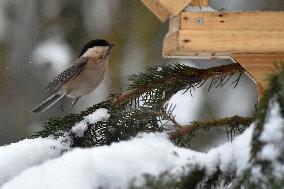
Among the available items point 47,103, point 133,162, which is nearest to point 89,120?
point 133,162

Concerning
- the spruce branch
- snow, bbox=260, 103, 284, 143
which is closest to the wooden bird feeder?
the spruce branch

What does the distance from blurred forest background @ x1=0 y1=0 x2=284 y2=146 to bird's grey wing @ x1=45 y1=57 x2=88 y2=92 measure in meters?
2.20

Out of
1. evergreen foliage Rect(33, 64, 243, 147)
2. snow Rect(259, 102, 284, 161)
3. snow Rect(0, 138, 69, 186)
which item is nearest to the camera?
snow Rect(259, 102, 284, 161)

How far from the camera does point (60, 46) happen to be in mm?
4957

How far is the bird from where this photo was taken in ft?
7.64

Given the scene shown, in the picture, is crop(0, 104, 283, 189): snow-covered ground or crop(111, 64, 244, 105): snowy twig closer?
crop(0, 104, 283, 189): snow-covered ground

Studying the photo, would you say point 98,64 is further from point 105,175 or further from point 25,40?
point 25,40

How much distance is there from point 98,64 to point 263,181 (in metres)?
1.70

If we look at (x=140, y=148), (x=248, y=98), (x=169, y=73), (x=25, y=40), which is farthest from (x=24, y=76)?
(x=140, y=148)

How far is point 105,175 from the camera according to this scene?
0.79 m

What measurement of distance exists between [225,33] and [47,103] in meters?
0.94

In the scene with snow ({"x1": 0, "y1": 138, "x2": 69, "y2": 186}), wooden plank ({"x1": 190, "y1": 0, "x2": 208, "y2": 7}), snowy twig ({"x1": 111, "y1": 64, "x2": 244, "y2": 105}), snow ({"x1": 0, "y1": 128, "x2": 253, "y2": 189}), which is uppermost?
wooden plank ({"x1": 190, "y1": 0, "x2": 208, "y2": 7})

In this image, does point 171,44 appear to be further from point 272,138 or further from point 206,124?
point 272,138

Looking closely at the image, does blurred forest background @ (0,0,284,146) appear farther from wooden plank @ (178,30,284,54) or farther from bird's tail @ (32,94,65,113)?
wooden plank @ (178,30,284,54)
